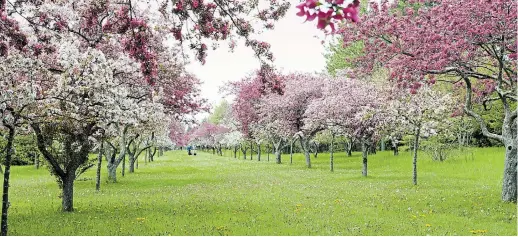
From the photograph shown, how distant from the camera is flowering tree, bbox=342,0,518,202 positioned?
1450 cm

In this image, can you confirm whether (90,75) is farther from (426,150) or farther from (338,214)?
(426,150)

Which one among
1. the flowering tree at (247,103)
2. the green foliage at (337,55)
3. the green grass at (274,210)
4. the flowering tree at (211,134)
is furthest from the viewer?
the flowering tree at (211,134)

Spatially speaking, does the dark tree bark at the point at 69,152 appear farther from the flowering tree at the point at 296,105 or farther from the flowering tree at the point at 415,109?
the flowering tree at the point at 296,105

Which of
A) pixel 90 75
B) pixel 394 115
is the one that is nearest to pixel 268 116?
pixel 394 115

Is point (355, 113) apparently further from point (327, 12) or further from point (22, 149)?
point (22, 149)

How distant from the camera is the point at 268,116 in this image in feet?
159

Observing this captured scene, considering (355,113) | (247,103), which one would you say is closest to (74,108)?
(355,113)

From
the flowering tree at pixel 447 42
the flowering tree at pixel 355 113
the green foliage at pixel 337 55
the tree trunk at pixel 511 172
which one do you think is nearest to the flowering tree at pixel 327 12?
the flowering tree at pixel 447 42

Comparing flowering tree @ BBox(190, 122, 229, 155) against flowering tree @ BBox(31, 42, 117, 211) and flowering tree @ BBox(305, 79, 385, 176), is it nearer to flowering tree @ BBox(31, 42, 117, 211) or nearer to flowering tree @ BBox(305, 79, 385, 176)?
flowering tree @ BBox(305, 79, 385, 176)

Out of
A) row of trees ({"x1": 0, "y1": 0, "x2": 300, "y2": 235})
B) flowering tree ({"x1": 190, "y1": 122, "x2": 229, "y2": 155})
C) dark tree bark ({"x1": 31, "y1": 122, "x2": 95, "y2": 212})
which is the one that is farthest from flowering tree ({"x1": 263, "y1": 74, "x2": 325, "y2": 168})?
flowering tree ({"x1": 190, "y1": 122, "x2": 229, "y2": 155})

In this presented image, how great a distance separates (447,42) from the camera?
50.5 feet

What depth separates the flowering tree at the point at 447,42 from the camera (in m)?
14.5

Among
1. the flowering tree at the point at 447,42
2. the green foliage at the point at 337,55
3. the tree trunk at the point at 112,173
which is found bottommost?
the tree trunk at the point at 112,173

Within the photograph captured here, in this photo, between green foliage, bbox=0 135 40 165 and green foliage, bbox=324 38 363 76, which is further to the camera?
green foliage, bbox=324 38 363 76
